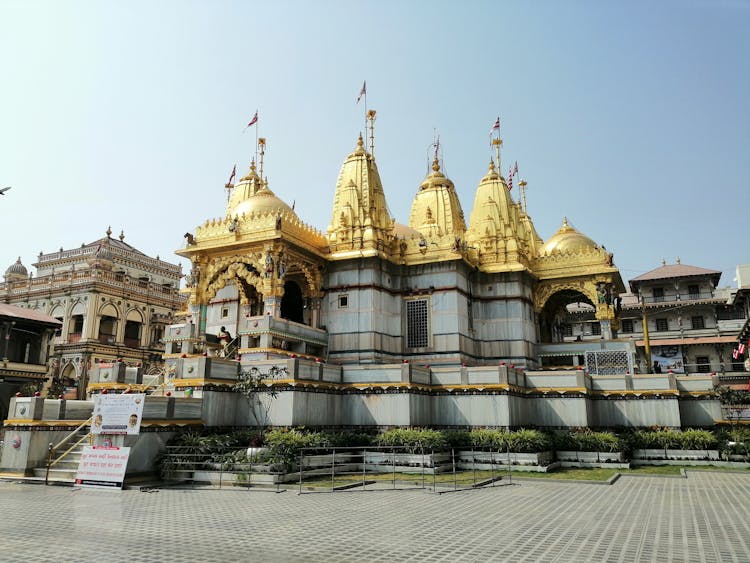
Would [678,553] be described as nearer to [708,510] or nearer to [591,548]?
[591,548]

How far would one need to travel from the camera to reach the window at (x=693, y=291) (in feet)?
201

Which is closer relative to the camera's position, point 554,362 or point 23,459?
point 23,459

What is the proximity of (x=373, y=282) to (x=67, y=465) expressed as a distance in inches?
613

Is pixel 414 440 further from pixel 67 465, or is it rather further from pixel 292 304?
pixel 292 304

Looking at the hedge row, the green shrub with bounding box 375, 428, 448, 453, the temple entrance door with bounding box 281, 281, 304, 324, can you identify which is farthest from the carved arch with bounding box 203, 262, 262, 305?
the green shrub with bounding box 375, 428, 448, 453

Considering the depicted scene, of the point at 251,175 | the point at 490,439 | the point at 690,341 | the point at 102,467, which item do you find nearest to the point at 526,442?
the point at 490,439

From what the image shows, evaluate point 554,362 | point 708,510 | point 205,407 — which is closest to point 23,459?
point 205,407

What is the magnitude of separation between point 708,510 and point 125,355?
50.7 meters

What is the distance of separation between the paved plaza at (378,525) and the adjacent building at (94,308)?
38.1m

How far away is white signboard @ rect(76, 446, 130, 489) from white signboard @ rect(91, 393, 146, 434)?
0.58 metres

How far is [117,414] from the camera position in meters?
17.8

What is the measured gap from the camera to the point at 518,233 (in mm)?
35656

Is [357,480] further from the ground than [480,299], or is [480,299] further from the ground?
[480,299]

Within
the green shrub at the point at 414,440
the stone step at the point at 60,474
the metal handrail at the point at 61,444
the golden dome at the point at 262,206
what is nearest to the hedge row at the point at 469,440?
the green shrub at the point at 414,440
